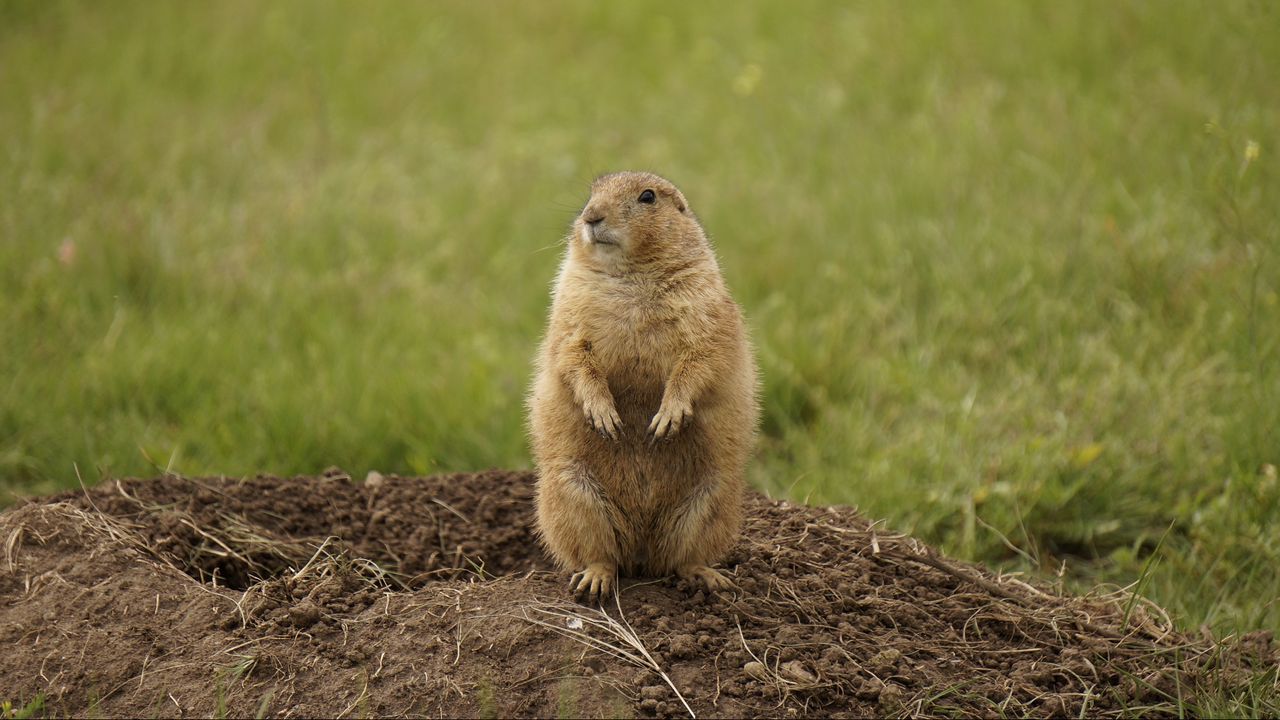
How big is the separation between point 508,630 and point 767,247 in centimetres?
466

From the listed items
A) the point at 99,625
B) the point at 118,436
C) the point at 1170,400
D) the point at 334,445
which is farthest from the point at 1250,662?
the point at 118,436

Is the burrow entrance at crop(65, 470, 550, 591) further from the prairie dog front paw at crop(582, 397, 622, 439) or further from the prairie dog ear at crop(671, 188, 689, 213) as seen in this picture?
the prairie dog ear at crop(671, 188, 689, 213)

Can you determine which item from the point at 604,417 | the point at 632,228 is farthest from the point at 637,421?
the point at 632,228

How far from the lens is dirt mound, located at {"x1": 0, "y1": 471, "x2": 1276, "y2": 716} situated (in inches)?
137

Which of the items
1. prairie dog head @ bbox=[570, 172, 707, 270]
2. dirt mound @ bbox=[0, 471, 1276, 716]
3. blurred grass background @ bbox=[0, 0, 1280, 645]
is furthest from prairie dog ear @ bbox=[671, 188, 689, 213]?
blurred grass background @ bbox=[0, 0, 1280, 645]

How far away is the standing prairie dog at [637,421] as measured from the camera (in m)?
3.97

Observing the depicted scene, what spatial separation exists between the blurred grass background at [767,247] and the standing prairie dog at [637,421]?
4.41ft

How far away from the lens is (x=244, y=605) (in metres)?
3.81

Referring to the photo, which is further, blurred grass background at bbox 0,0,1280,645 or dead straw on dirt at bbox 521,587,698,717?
blurred grass background at bbox 0,0,1280,645

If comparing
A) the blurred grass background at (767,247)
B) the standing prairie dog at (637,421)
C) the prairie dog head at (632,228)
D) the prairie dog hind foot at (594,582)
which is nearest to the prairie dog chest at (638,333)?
the standing prairie dog at (637,421)

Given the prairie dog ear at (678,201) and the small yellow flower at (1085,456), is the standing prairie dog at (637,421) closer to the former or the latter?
the prairie dog ear at (678,201)

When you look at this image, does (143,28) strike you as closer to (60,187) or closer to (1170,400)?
(60,187)

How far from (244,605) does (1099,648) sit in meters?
2.59

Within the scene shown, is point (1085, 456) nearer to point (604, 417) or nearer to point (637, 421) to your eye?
point (637, 421)
